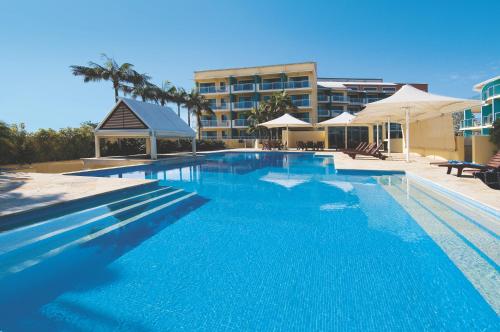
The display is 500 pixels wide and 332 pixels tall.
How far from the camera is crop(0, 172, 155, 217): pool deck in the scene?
6391mm

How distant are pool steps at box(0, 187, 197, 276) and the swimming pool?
28mm

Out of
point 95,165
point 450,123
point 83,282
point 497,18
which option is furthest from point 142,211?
point 497,18

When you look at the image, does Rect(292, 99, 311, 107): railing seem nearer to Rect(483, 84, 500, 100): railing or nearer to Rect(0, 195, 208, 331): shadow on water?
Rect(483, 84, 500, 100): railing

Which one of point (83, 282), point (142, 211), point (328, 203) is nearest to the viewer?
point (83, 282)

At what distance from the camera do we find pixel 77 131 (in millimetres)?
20547

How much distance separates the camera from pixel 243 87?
39312 mm

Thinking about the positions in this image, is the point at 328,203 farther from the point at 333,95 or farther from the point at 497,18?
the point at 333,95

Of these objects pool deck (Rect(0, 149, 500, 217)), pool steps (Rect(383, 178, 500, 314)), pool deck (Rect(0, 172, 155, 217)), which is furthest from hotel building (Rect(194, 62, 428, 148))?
pool deck (Rect(0, 172, 155, 217))

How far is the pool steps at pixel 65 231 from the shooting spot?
4.45 meters

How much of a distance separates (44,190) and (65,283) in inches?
225

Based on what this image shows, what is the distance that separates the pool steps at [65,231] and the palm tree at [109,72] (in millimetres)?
20150

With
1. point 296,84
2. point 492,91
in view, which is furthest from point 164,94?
point 492,91

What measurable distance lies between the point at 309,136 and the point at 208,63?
19822mm

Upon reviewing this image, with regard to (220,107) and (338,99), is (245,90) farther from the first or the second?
(338,99)
